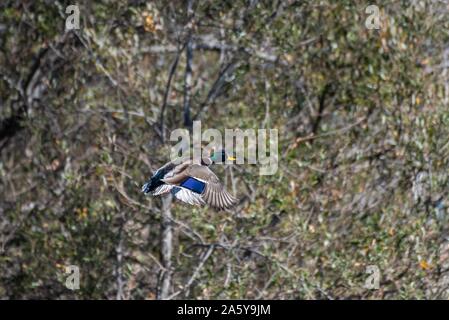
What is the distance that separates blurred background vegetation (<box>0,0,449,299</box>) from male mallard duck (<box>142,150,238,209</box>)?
4.65ft

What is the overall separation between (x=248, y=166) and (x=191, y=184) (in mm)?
1954

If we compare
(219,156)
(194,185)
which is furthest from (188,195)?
(219,156)

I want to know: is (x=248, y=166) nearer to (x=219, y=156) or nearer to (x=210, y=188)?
(x=219, y=156)

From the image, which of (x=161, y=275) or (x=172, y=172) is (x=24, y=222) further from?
(x=172, y=172)

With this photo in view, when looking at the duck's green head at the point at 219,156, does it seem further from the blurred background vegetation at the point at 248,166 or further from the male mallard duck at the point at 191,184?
the blurred background vegetation at the point at 248,166

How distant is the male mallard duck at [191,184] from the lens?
1100 cm

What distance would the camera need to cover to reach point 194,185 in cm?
1113

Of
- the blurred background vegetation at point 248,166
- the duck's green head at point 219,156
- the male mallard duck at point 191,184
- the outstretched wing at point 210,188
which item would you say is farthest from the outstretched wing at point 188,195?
the blurred background vegetation at point 248,166

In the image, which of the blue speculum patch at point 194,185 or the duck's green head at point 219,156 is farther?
the duck's green head at point 219,156

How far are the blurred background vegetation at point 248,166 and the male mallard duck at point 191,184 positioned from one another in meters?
1.42

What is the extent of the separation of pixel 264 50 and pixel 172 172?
312cm

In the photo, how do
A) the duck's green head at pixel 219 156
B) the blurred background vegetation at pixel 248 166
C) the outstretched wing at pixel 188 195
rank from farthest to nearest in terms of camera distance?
the blurred background vegetation at pixel 248 166 < the duck's green head at pixel 219 156 < the outstretched wing at pixel 188 195

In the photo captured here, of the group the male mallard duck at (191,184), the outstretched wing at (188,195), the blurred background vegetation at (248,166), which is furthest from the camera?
the blurred background vegetation at (248,166)
